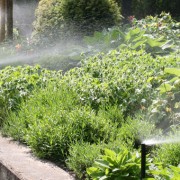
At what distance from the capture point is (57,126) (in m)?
4.10

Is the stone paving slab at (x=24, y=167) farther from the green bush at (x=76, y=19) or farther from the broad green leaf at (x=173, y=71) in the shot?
the green bush at (x=76, y=19)

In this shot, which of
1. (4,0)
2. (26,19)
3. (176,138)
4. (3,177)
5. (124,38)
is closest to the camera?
(176,138)

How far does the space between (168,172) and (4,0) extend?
8059mm

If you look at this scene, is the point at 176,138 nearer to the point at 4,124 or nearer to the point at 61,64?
the point at 4,124

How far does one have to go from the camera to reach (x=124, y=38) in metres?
7.22

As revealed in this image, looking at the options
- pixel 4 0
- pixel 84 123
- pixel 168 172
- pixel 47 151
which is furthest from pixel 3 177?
pixel 4 0

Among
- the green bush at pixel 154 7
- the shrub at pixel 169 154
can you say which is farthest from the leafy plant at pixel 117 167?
the green bush at pixel 154 7

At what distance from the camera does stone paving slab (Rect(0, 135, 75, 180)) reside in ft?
11.9

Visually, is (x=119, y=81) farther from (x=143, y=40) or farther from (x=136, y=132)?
(x=143, y=40)

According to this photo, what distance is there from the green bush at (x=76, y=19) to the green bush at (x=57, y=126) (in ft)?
12.9

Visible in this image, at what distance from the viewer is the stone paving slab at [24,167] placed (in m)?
3.63

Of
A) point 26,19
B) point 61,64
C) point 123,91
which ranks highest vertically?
point 123,91

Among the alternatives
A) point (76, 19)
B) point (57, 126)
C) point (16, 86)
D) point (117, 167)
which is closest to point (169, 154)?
point (117, 167)

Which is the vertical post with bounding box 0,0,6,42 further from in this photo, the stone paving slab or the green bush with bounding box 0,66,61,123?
the stone paving slab
